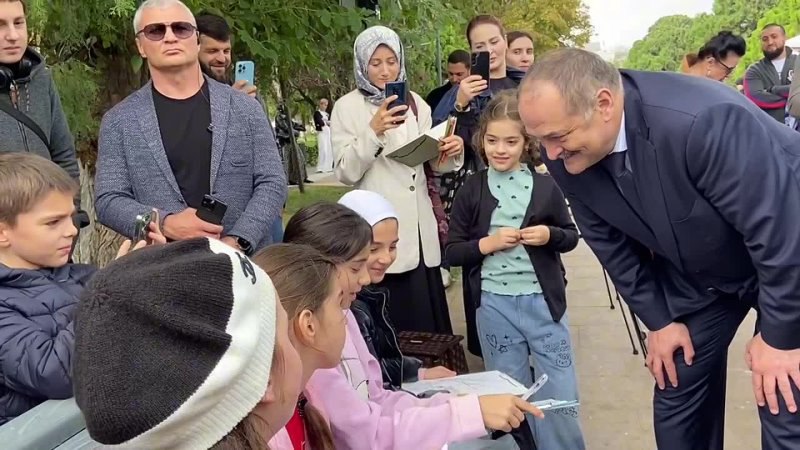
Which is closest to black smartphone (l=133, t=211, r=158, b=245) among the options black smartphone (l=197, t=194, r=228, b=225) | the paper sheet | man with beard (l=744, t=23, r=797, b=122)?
black smartphone (l=197, t=194, r=228, b=225)

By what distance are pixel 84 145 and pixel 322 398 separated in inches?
125

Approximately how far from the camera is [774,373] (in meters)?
2.38

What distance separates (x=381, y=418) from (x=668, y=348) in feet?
3.96

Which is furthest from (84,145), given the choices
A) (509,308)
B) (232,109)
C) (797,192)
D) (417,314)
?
(797,192)

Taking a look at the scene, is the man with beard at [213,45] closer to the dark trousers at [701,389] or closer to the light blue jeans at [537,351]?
the light blue jeans at [537,351]

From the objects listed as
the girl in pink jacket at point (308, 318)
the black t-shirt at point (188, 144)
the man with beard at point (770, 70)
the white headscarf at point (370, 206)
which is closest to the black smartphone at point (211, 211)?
the black t-shirt at point (188, 144)

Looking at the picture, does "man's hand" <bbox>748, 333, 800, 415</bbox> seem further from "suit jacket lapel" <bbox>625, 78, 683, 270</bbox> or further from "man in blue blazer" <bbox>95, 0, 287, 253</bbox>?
"man in blue blazer" <bbox>95, 0, 287, 253</bbox>

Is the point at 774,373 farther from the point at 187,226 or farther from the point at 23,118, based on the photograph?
the point at 23,118

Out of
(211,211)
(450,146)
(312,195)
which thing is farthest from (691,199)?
(312,195)

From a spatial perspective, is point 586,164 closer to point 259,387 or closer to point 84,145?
point 259,387

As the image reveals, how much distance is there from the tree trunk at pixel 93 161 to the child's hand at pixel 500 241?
2353 mm

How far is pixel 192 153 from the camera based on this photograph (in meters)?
2.97

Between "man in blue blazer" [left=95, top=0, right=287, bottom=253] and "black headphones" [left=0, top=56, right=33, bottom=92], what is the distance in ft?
1.25

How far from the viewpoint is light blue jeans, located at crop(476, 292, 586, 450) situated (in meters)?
3.21
